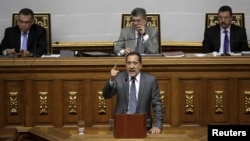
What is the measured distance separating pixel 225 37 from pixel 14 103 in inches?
104

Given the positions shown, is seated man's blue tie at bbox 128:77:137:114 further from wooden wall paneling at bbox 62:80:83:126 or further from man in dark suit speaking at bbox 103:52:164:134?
wooden wall paneling at bbox 62:80:83:126

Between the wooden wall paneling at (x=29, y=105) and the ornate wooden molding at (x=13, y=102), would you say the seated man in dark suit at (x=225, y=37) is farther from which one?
the ornate wooden molding at (x=13, y=102)

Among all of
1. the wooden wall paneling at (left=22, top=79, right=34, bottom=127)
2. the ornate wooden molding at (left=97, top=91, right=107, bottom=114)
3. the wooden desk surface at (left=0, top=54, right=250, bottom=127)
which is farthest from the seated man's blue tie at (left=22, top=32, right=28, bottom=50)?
the ornate wooden molding at (left=97, top=91, right=107, bottom=114)

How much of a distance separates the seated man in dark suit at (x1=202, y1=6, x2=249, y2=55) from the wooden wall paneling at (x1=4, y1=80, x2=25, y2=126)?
2340 mm

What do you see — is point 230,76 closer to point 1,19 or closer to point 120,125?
point 120,125

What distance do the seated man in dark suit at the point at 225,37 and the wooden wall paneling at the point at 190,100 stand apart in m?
0.87

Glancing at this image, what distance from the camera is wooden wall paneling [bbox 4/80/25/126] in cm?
712

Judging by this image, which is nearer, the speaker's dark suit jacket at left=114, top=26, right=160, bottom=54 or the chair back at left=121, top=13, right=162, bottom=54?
the speaker's dark suit jacket at left=114, top=26, right=160, bottom=54

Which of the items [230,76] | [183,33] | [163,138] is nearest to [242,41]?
[230,76]

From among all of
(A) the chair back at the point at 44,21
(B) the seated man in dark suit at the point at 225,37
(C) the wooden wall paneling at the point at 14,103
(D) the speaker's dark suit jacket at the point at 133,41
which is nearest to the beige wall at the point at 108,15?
(A) the chair back at the point at 44,21

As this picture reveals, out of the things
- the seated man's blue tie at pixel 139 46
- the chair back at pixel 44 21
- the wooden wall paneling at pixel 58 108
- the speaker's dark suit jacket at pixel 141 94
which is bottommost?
the wooden wall paneling at pixel 58 108

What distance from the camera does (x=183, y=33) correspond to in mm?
9172

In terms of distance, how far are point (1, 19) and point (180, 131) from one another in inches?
136

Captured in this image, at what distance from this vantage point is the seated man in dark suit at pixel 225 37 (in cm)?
784
